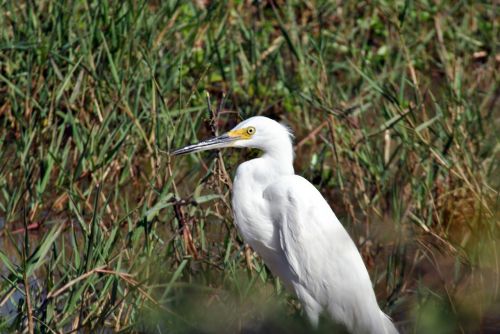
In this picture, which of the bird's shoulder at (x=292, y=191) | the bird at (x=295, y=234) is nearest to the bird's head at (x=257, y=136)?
the bird at (x=295, y=234)

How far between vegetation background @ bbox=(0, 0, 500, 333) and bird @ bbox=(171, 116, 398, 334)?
7cm

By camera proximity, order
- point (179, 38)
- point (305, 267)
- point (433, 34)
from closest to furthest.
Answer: point (305, 267) → point (179, 38) → point (433, 34)

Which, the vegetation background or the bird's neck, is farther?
the bird's neck

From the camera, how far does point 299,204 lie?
346cm

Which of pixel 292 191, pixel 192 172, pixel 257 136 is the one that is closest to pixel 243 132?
pixel 257 136

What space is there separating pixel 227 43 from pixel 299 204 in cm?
203

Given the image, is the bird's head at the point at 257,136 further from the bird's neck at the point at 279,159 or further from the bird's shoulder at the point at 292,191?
the bird's shoulder at the point at 292,191

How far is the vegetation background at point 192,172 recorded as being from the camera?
337 centimetres

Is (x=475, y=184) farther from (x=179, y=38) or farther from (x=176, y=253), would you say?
(x=179, y=38)

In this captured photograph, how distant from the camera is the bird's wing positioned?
3.49 metres

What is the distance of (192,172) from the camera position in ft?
14.2

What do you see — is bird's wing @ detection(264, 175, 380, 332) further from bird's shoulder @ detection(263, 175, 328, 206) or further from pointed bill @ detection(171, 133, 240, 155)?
pointed bill @ detection(171, 133, 240, 155)

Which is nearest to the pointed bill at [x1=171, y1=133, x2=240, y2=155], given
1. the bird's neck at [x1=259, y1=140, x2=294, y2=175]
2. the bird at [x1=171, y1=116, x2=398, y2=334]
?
the bird at [x1=171, y1=116, x2=398, y2=334]

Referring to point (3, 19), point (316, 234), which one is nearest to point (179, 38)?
point (3, 19)
